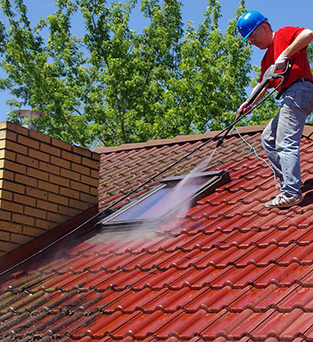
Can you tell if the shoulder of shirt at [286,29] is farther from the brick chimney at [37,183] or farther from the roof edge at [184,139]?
the roof edge at [184,139]

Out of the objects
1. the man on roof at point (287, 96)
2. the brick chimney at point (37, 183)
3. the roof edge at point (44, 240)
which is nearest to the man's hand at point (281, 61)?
the man on roof at point (287, 96)

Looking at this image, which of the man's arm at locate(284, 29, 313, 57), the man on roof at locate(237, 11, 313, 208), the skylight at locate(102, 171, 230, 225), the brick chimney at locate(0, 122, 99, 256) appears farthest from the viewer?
the skylight at locate(102, 171, 230, 225)

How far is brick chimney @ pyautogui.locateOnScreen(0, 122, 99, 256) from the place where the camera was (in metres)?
6.58

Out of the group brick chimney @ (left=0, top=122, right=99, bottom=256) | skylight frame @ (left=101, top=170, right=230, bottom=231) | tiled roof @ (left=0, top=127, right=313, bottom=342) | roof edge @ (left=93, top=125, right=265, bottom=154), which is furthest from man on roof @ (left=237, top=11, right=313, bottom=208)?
roof edge @ (left=93, top=125, right=265, bottom=154)

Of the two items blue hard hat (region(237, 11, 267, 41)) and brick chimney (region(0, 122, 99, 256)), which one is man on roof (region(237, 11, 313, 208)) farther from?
brick chimney (region(0, 122, 99, 256))

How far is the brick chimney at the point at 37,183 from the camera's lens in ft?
21.6

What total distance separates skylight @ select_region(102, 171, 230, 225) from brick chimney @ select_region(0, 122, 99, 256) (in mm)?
519

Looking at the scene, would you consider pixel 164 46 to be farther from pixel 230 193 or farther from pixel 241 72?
pixel 230 193

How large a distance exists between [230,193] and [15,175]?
7.78ft

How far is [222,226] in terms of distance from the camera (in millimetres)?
6016

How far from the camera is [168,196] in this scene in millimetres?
7277

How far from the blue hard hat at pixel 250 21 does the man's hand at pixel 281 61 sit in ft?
1.43

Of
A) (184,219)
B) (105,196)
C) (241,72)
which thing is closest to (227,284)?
(184,219)

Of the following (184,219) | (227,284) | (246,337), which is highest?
(184,219)
